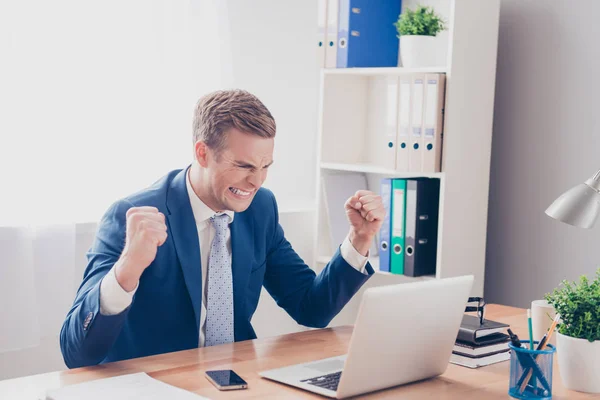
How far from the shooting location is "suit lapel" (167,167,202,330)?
1919 millimetres

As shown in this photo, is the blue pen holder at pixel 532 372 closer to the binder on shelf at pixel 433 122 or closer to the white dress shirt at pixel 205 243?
the white dress shirt at pixel 205 243

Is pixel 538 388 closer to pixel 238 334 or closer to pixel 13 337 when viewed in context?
pixel 238 334

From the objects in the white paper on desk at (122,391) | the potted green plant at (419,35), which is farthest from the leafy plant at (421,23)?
the white paper on desk at (122,391)

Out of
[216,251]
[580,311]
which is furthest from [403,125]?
[580,311]

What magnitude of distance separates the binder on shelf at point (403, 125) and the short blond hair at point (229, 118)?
3.29ft

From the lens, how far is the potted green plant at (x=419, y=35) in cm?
297

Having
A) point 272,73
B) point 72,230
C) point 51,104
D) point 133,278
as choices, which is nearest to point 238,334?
point 133,278

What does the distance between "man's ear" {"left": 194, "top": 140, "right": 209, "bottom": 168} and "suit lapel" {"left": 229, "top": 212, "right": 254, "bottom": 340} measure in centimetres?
18

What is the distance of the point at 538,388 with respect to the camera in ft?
4.95

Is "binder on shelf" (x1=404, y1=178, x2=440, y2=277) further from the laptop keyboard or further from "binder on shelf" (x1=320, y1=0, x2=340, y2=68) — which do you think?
the laptop keyboard

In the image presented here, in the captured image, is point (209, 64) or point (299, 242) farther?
point (299, 242)

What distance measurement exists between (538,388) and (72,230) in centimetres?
170

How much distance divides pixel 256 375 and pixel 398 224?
151 centimetres

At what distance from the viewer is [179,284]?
6.33ft
